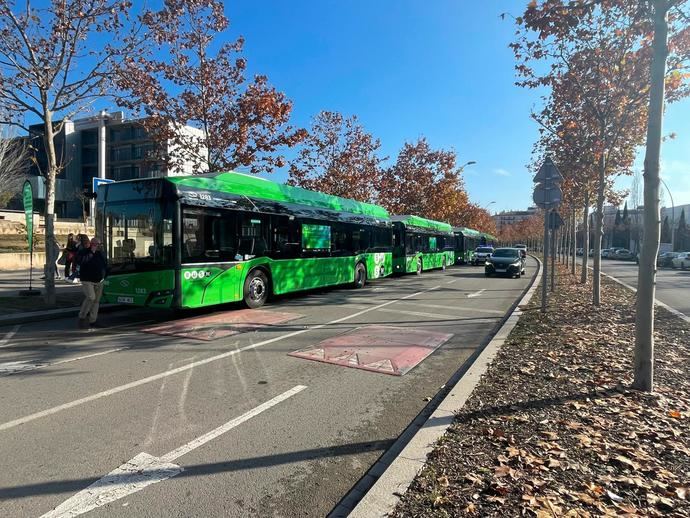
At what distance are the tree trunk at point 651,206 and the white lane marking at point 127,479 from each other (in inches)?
182

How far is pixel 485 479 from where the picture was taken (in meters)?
3.36

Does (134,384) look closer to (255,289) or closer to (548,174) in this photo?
(255,289)

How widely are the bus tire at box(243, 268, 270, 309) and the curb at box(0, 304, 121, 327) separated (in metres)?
3.44

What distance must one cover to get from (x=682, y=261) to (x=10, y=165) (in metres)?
54.6

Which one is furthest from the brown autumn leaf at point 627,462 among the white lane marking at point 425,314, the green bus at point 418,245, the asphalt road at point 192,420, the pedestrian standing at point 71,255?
the green bus at point 418,245

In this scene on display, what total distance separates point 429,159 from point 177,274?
3209 cm

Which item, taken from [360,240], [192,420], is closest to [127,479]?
[192,420]

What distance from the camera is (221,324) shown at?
962 centimetres

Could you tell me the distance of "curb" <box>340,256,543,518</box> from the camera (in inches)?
119

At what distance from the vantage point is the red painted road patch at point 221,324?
28.5ft

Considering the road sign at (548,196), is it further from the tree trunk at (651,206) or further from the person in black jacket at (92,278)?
the person in black jacket at (92,278)

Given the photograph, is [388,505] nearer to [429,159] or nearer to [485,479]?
[485,479]

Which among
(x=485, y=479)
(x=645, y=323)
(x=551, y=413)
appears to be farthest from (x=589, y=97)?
(x=485, y=479)

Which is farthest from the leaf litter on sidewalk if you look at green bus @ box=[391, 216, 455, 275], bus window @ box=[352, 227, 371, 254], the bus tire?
green bus @ box=[391, 216, 455, 275]
